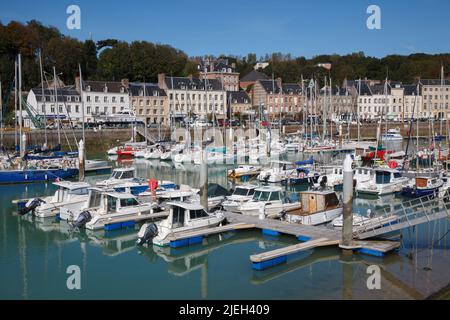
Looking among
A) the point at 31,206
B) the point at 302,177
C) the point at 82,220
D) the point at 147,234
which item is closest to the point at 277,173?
the point at 302,177

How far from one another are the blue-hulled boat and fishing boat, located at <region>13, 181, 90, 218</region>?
1120 cm

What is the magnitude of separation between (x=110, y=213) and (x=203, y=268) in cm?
758

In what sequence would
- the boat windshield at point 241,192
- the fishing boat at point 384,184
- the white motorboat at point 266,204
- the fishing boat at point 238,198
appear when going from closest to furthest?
the white motorboat at point 266,204, the fishing boat at point 238,198, the boat windshield at point 241,192, the fishing boat at point 384,184

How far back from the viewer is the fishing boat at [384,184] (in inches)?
1341

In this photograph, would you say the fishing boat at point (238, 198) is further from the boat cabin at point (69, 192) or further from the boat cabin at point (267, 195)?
the boat cabin at point (69, 192)

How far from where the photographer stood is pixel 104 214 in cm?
2527

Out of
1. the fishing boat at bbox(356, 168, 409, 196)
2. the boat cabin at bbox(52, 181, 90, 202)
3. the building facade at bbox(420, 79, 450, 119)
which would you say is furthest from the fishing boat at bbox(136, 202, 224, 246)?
the building facade at bbox(420, 79, 450, 119)

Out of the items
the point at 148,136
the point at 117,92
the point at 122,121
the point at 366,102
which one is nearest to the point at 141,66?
the point at 117,92

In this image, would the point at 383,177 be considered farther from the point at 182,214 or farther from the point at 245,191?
the point at 182,214

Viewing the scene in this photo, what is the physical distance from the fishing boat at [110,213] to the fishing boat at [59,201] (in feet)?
2.86

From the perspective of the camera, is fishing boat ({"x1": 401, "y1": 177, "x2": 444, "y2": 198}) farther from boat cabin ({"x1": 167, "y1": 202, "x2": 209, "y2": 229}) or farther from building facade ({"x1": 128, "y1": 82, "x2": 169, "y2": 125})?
building facade ({"x1": 128, "y1": 82, "x2": 169, "y2": 125})

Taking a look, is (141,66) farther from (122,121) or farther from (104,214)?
(104,214)

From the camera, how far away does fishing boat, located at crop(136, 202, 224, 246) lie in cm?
2211

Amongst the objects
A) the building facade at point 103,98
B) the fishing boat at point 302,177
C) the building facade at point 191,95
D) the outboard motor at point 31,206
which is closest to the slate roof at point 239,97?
the building facade at point 191,95
